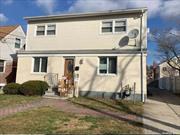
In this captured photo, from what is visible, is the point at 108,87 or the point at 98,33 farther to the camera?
the point at 98,33

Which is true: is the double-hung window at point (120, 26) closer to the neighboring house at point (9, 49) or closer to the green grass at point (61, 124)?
the green grass at point (61, 124)

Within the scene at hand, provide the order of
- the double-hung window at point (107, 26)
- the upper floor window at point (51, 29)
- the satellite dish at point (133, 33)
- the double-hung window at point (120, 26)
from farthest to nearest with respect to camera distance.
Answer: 1. the upper floor window at point (51, 29)
2. the double-hung window at point (107, 26)
3. the double-hung window at point (120, 26)
4. the satellite dish at point (133, 33)

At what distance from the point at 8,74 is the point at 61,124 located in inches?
591

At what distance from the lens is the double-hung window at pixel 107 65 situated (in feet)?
50.9

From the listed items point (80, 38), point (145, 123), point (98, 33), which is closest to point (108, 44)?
point (98, 33)

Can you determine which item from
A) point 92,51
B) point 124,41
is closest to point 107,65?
point 92,51

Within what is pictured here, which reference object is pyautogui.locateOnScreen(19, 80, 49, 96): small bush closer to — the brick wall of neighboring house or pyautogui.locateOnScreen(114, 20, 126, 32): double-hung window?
the brick wall of neighboring house

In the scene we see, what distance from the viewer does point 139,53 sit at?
14789 mm

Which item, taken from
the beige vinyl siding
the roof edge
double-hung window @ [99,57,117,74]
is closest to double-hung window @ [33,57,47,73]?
the beige vinyl siding

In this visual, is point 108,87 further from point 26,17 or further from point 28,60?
point 26,17

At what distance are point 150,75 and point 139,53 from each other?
4978 centimetres

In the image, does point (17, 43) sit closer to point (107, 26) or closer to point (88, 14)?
point (88, 14)

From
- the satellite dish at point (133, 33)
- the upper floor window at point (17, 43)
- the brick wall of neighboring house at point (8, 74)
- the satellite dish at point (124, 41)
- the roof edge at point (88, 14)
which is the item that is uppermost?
the roof edge at point (88, 14)

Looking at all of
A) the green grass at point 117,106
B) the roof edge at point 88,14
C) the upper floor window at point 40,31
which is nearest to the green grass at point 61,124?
the green grass at point 117,106
